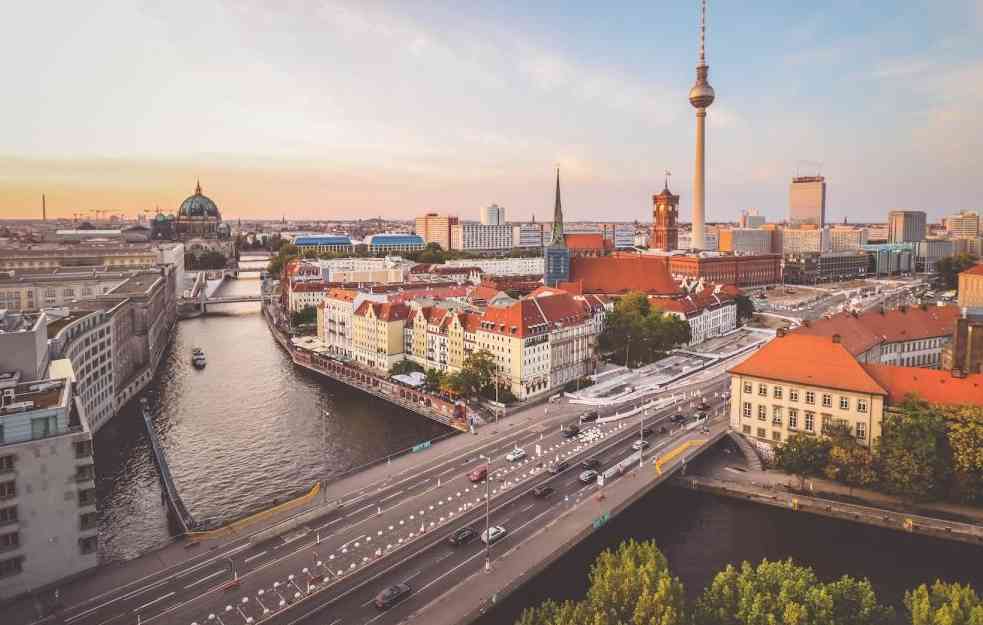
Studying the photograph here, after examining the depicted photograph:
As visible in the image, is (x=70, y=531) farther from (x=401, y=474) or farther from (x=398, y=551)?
(x=401, y=474)

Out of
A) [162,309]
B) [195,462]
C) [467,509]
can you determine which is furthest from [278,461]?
[162,309]

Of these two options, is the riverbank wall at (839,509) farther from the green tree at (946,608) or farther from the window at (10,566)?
the window at (10,566)

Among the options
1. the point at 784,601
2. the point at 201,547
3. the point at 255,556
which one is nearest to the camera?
the point at 784,601

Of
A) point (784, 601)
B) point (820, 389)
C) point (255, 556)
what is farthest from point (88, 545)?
point (820, 389)

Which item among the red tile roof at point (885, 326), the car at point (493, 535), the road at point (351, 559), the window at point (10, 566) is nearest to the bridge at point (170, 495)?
the road at point (351, 559)

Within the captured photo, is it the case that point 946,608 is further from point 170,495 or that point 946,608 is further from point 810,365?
point 170,495

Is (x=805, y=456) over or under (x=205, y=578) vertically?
over

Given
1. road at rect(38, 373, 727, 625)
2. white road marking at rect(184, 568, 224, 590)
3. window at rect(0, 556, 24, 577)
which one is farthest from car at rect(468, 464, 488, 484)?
window at rect(0, 556, 24, 577)

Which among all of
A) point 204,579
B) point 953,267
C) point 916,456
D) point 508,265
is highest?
point 508,265
